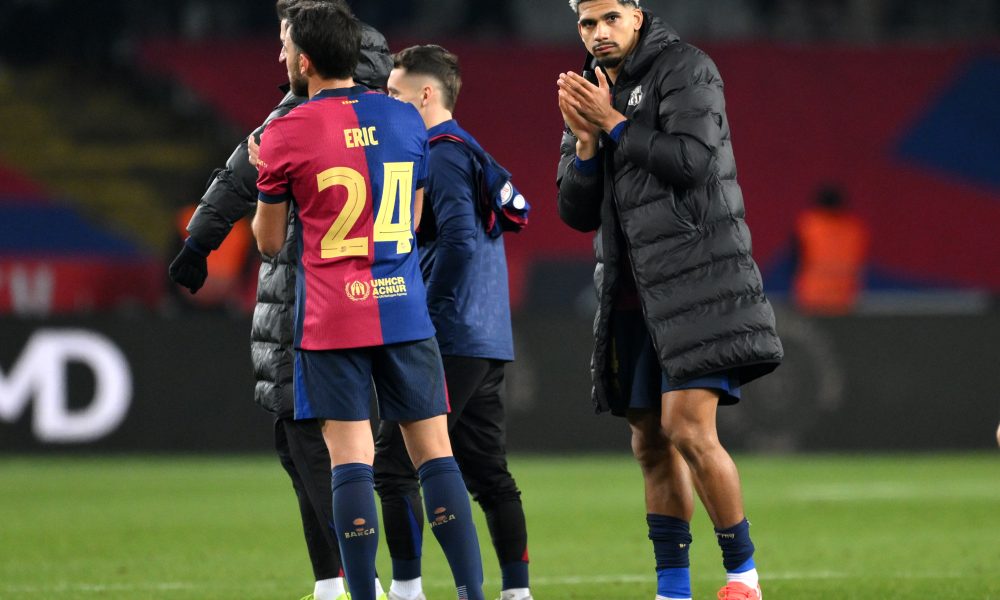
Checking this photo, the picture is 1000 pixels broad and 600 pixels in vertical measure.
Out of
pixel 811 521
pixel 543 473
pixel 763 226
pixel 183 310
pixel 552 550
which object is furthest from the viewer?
pixel 763 226

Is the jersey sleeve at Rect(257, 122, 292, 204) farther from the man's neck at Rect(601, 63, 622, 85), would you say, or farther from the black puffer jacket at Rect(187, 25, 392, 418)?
the man's neck at Rect(601, 63, 622, 85)

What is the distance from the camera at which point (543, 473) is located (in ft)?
38.4

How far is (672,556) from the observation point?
548 centimetres

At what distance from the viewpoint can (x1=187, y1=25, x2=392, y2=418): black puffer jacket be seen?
5.29 m

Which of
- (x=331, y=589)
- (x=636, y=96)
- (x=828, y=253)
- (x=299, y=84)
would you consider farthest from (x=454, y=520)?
(x=828, y=253)

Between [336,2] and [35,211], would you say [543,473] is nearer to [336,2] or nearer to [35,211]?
[336,2]

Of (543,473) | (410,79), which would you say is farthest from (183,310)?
(410,79)

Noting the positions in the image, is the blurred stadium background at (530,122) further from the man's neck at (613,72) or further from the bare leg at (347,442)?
the bare leg at (347,442)

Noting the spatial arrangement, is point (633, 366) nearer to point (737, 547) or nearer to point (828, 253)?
point (737, 547)

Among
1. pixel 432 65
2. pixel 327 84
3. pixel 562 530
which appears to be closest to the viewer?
pixel 327 84

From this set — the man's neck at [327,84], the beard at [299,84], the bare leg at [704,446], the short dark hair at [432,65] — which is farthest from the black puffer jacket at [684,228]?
the beard at [299,84]

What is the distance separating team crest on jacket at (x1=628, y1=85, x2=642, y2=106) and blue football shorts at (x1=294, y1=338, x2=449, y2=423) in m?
1.11

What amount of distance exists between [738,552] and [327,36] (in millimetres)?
2139

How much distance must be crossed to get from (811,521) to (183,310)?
23.6ft
